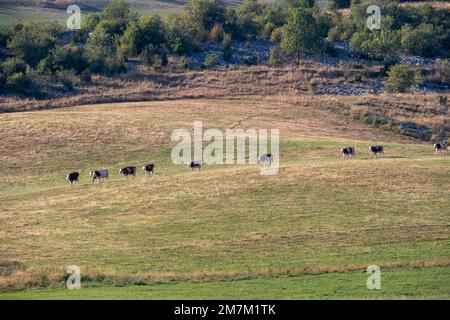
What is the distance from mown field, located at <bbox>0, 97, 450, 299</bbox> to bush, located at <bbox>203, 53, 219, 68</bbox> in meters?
26.7

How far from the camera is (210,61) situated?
300 ft

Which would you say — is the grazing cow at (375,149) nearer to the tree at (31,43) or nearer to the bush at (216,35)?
the tree at (31,43)

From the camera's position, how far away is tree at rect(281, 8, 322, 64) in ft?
307

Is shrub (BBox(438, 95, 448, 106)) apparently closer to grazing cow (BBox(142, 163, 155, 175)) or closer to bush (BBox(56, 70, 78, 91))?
bush (BBox(56, 70, 78, 91))

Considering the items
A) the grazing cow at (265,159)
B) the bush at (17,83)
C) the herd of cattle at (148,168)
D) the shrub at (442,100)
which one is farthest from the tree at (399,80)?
the grazing cow at (265,159)

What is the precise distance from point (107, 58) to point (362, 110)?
1119 inches

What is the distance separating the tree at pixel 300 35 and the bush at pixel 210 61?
7765 millimetres

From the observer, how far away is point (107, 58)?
8931cm

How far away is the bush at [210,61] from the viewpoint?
9131 cm

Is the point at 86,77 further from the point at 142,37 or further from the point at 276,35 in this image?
the point at 276,35

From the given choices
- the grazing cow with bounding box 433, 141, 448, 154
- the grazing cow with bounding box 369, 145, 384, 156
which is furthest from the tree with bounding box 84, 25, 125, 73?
the grazing cow with bounding box 433, 141, 448, 154

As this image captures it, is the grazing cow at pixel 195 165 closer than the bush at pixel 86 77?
Yes
